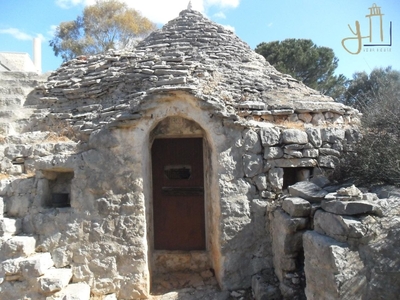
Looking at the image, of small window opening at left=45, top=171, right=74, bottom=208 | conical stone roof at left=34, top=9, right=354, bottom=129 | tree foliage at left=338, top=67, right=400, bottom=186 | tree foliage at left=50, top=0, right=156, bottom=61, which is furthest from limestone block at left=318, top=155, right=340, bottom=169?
tree foliage at left=50, top=0, right=156, bottom=61

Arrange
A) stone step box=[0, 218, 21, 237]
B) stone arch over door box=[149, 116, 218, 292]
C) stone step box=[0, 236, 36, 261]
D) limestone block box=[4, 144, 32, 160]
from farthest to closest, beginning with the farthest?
stone arch over door box=[149, 116, 218, 292]
limestone block box=[4, 144, 32, 160]
stone step box=[0, 218, 21, 237]
stone step box=[0, 236, 36, 261]

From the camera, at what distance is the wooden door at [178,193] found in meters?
5.30

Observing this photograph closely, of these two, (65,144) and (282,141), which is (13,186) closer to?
(65,144)

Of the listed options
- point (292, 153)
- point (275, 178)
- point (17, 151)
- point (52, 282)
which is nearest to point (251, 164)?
point (275, 178)

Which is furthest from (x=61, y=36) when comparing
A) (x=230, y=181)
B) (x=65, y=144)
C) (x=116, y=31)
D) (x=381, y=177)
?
(x=381, y=177)

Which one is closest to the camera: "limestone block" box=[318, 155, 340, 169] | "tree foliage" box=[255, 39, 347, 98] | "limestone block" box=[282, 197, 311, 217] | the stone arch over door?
"limestone block" box=[282, 197, 311, 217]

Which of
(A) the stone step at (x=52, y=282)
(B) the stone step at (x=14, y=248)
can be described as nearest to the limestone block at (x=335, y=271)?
(A) the stone step at (x=52, y=282)

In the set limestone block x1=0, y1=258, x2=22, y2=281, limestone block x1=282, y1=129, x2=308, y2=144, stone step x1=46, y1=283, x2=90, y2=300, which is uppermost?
limestone block x1=282, y1=129, x2=308, y2=144

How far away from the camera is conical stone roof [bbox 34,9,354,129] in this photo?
4.83 metres

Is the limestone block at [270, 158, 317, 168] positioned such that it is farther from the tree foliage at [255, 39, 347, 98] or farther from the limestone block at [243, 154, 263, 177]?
the tree foliage at [255, 39, 347, 98]

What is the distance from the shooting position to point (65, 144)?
437cm

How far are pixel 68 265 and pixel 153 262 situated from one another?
1.39 metres

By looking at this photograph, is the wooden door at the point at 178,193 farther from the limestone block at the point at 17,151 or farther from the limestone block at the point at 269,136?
the limestone block at the point at 17,151

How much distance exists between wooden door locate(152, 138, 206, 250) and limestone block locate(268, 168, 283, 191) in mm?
1414
